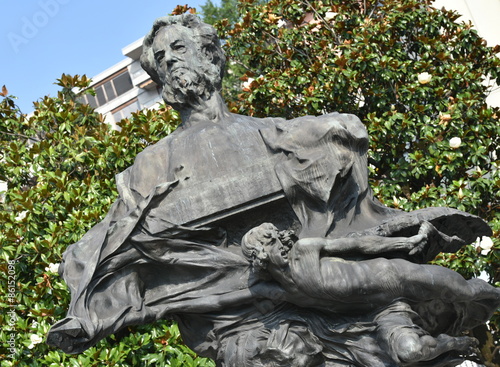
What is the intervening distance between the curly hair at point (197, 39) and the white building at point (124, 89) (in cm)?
2621

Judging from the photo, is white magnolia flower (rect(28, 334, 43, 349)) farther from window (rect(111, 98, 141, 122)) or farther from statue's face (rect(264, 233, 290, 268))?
window (rect(111, 98, 141, 122))

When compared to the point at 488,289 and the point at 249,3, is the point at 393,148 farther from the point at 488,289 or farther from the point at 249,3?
the point at 488,289

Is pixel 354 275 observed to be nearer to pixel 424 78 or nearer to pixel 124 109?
pixel 424 78

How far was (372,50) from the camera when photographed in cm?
862

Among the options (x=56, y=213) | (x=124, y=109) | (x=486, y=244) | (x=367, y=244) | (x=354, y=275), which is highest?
(x=124, y=109)

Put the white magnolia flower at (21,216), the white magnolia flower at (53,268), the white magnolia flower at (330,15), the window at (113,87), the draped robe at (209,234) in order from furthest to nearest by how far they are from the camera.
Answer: the window at (113,87) → the white magnolia flower at (330,15) → the white magnolia flower at (21,216) → the white magnolia flower at (53,268) → the draped robe at (209,234)

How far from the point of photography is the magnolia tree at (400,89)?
780 centimetres

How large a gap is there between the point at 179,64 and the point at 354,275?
1730 millimetres

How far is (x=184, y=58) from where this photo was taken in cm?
462

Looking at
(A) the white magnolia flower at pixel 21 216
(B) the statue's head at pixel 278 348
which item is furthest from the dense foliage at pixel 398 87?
(B) the statue's head at pixel 278 348

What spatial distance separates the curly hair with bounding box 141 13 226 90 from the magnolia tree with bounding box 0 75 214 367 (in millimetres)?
3014

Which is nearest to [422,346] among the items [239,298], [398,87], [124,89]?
[239,298]

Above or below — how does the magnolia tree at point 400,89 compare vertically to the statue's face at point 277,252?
above

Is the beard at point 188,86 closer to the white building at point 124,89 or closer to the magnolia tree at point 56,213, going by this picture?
the magnolia tree at point 56,213
